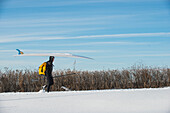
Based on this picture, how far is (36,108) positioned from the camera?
8.02 metres

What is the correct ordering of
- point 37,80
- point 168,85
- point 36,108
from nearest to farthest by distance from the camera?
1. point 36,108
2. point 37,80
3. point 168,85

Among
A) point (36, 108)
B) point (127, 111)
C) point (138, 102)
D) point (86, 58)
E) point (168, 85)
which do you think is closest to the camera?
point (127, 111)

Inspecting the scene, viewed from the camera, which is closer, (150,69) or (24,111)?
(24,111)

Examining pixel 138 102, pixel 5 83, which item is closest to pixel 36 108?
pixel 138 102

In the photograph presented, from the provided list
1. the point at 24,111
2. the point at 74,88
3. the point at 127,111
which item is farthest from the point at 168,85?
the point at 24,111

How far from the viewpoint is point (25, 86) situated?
620 inches

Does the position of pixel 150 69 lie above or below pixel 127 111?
above

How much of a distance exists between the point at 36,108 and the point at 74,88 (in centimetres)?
766

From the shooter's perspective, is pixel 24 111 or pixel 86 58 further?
pixel 86 58

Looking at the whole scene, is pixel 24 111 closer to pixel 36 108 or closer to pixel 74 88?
pixel 36 108

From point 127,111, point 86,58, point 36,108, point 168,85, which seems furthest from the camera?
point 168,85

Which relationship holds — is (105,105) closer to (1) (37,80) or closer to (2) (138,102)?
(2) (138,102)

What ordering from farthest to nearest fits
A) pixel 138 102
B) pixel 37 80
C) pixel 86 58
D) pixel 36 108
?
1. pixel 37 80
2. pixel 86 58
3. pixel 138 102
4. pixel 36 108

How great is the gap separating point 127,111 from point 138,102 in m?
1.69
